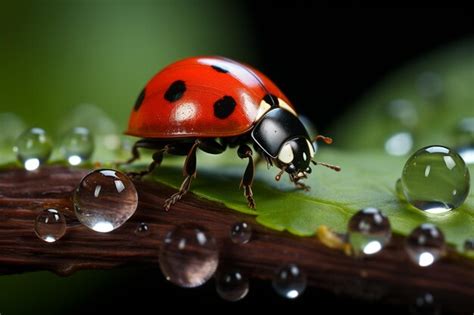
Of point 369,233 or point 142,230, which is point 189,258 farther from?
point 369,233

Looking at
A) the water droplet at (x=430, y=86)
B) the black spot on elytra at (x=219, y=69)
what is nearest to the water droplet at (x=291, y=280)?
the black spot on elytra at (x=219, y=69)

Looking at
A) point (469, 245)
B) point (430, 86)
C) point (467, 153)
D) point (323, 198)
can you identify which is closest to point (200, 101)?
point (323, 198)

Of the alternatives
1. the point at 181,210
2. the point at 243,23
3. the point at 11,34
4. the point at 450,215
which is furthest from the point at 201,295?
the point at 243,23

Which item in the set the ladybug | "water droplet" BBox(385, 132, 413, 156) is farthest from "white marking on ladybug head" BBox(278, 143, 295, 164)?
"water droplet" BBox(385, 132, 413, 156)

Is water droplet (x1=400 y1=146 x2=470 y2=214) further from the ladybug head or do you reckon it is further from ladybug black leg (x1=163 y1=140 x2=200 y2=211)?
ladybug black leg (x1=163 y1=140 x2=200 y2=211)

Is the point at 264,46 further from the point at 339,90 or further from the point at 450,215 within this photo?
the point at 450,215
